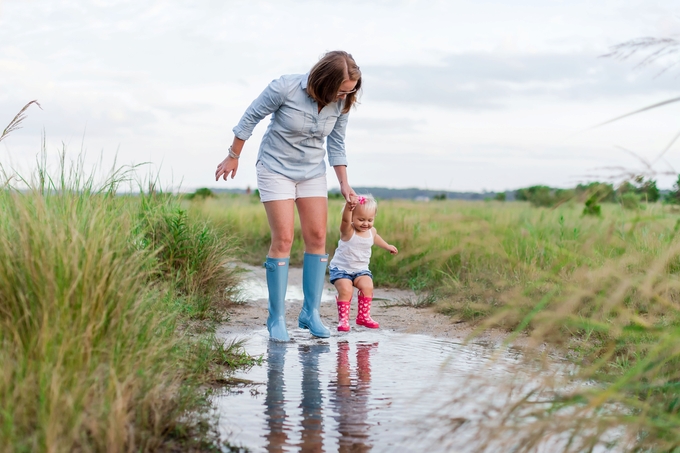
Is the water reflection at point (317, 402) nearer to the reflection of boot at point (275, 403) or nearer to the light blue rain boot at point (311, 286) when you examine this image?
the reflection of boot at point (275, 403)

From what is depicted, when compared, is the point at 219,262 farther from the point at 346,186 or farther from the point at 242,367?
the point at 242,367

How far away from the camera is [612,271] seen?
7.79 ft

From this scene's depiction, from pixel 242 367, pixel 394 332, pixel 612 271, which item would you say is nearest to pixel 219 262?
pixel 394 332

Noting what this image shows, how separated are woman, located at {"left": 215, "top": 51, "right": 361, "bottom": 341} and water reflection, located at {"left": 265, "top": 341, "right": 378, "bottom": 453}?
68 cm

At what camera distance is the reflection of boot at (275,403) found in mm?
3020

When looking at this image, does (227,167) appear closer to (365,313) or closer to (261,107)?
(261,107)

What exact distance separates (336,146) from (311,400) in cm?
263

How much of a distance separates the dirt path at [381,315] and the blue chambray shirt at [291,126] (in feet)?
4.36

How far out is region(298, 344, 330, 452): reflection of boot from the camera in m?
3.02

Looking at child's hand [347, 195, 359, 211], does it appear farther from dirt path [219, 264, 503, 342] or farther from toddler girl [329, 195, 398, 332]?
dirt path [219, 264, 503, 342]

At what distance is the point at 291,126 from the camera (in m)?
5.31

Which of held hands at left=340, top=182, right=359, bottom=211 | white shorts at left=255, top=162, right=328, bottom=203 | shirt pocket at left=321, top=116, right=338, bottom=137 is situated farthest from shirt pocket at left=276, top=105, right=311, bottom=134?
held hands at left=340, top=182, right=359, bottom=211

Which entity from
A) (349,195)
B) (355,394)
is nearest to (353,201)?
(349,195)

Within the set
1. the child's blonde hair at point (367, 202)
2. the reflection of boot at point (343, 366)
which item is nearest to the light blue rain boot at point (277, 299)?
the reflection of boot at point (343, 366)
